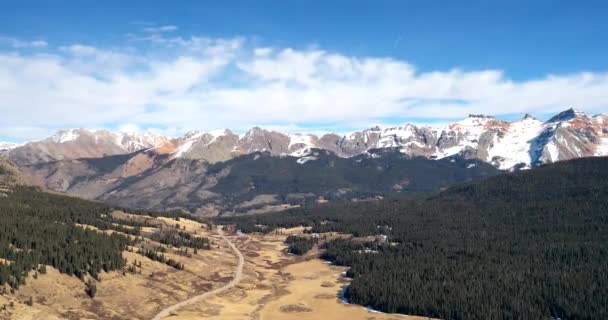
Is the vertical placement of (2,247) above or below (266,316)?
above

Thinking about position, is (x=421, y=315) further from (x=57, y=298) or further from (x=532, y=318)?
(x=57, y=298)

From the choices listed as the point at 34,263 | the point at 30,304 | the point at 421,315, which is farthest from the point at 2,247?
the point at 421,315

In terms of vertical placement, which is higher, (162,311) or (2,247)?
(2,247)

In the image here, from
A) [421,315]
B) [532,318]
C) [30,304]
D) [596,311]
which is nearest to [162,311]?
[30,304]

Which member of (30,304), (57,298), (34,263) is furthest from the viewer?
(34,263)

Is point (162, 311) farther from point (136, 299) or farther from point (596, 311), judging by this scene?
point (596, 311)

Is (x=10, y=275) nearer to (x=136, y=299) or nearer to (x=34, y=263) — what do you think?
(x=34, y=263)

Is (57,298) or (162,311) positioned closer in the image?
(57,298)

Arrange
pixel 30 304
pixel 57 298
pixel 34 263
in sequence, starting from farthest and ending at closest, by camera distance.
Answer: pixel 34 263
pixel 57 298
pixel 30 304

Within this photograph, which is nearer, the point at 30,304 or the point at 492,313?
the point at 30,304
